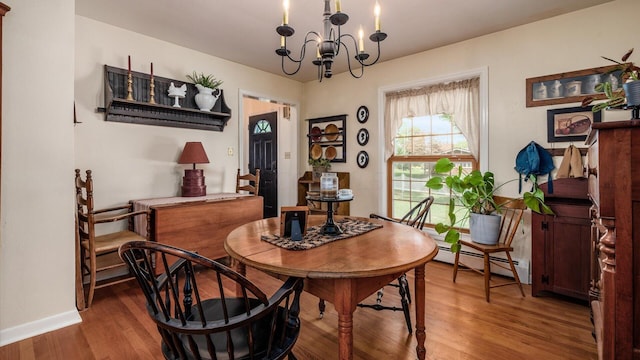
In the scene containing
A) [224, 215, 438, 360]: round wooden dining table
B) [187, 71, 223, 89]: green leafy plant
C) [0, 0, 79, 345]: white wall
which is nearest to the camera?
[224, 215, 438, 360]: round wooden dining table

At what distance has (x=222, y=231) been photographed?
3055 millimetres

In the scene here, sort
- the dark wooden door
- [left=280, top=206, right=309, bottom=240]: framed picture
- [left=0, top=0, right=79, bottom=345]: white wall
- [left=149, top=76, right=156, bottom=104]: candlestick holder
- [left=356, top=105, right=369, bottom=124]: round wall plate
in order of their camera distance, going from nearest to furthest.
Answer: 1. [left=280, top=206, right=309, bottom=240]: framed picture
2. [left=0, top=0, right=79, bottom=345]: white wall
3. [left=149, top=76, right=156, bottom=104]: candlestick holder
4. [left=356, top=105, right=369, bottom=124]: round wall plate
5. the dark wooden door

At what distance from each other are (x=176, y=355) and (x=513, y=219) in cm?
316

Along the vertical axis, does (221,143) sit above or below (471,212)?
above

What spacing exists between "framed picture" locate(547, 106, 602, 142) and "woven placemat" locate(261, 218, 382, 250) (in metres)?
2.08

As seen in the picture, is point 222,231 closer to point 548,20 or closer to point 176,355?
point 176,355

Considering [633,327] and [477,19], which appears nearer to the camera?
[633,327]

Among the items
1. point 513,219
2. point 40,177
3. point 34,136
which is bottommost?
point 513,219

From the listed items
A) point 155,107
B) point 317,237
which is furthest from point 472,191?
point 155,107

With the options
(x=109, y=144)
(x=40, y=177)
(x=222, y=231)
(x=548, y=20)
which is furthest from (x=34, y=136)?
(x=548, y=20)

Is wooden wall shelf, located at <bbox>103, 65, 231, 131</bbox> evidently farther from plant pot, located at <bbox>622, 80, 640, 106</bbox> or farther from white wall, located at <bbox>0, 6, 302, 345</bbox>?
plant pot, located at <bbox>622, 80, 640, 106</bbox>

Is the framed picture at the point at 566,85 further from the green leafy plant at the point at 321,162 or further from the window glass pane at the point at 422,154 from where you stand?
the green leafy plant at the point at 321,162

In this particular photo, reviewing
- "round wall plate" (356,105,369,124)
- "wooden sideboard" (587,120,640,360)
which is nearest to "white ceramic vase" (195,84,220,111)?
"round wall plate" (356,105,369,124)

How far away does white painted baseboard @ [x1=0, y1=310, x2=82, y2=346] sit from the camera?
1890 millimetres
